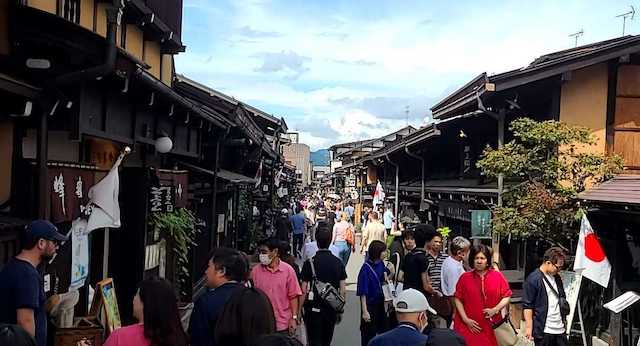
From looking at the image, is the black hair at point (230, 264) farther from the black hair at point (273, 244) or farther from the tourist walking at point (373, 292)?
the tourist walking at point (373, 292)

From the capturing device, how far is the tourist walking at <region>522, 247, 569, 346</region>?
26.6 ft

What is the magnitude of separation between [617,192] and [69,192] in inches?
300

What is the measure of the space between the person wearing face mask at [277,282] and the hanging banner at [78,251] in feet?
6.37

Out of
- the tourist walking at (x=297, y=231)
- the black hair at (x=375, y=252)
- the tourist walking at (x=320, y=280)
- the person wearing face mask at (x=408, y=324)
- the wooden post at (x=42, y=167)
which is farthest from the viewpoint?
the tourist walking at (x=297, y=231)

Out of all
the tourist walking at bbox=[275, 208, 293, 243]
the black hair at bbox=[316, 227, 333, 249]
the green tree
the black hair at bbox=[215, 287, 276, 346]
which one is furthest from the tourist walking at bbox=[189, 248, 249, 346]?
the tourist walking at bbox=[275, 208, 293, 243]

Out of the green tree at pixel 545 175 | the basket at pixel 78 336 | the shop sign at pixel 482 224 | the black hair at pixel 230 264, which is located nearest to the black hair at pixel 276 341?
the black hair at pixel 230 264

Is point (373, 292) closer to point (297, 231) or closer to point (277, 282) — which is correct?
point (277, 282)

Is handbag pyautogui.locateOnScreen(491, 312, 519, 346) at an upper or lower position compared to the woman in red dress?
lower

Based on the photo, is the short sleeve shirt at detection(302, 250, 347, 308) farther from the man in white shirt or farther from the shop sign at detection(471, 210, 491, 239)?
the shop sign at detection(471, 210, 491, 239)

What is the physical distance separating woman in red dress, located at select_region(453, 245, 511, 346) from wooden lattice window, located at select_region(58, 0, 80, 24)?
18.4 ft

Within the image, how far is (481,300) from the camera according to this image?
299 inches

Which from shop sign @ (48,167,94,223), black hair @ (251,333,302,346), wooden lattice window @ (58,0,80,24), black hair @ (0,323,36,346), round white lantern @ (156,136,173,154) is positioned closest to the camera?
black hair @ (0,323,36,346)

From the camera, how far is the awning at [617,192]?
30.3 ft

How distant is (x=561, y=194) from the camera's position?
36.5 ft
